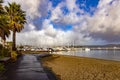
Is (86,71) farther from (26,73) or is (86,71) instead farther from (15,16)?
(15,16)

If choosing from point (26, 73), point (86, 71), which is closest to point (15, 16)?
point (86, 71)

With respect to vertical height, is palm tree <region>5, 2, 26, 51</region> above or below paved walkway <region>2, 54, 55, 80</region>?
above

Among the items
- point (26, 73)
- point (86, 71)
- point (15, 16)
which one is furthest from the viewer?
point (15, 16)

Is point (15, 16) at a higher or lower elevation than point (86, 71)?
higher

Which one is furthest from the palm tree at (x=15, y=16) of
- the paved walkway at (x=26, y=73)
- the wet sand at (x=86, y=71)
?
the paved walkway at (x=26, y=73)

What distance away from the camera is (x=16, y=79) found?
12.6 m

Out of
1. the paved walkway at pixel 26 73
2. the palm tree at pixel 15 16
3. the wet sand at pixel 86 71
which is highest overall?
the palm tree at pixel 15 16

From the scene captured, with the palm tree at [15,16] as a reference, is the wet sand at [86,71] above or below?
below

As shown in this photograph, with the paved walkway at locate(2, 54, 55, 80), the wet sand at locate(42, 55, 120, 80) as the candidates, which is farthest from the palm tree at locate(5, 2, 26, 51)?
the paved walkway at locate(2, 54, 55, 80)

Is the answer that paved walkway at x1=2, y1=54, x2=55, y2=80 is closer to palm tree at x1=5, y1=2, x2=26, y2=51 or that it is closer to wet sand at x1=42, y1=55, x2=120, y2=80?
wet sand at x1=42, y1=55, x2=120, y2=80

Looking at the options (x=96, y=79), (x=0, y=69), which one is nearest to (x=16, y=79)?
(x=0, y=69)

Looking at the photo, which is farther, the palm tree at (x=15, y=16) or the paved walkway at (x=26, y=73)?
the palm tree at (x=15, y=16)

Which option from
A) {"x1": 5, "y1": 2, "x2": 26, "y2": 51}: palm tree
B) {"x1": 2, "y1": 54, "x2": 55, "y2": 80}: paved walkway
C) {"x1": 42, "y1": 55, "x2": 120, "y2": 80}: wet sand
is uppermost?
{"x1": 5, "y1": 2, "x2": 26, "y2": 51}: palm tree

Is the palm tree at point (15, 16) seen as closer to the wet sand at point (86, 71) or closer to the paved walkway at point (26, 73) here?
the wet sand at point (86, 71)
